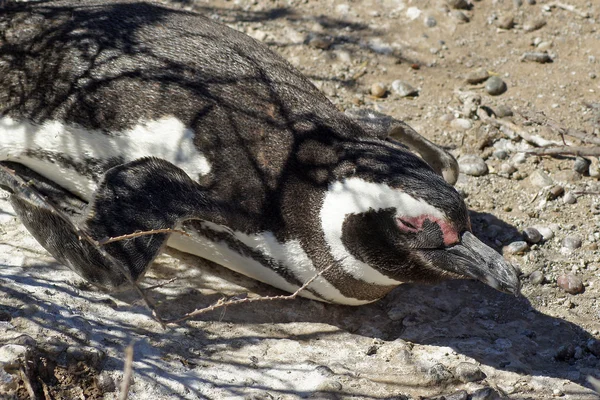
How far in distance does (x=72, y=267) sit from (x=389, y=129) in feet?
5.46

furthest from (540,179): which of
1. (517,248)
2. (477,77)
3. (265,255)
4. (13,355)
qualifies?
(13,355)

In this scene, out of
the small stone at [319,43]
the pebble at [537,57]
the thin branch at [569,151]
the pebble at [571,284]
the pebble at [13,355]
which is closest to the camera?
the pebble at [13,355]

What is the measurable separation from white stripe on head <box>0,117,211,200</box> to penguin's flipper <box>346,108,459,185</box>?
1.00m

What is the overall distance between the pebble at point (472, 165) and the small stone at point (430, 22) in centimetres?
115

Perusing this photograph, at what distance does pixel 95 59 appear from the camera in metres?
3.59

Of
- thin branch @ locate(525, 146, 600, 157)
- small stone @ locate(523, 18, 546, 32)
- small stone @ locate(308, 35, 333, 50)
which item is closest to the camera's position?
thin branch @ locate(525, 146, 600, 157)

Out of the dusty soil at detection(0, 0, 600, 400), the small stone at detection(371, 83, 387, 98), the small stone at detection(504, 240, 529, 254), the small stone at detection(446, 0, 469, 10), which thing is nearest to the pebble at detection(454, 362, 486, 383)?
the dusty soil at detection(0, 0, 600, 400)

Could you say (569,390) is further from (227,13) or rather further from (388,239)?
(227,13)

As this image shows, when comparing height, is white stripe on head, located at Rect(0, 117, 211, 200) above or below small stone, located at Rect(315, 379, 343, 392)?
above

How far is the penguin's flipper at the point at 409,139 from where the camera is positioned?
418cm

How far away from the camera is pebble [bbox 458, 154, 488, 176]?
461cm

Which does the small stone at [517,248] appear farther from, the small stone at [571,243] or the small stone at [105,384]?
the small stone at [105,384]

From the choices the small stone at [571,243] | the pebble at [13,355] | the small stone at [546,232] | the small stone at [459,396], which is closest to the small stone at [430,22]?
the small stone at [546,232]

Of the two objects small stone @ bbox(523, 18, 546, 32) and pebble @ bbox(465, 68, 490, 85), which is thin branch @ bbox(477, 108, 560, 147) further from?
small stone @ bbox(523, 18, 546, 32)
